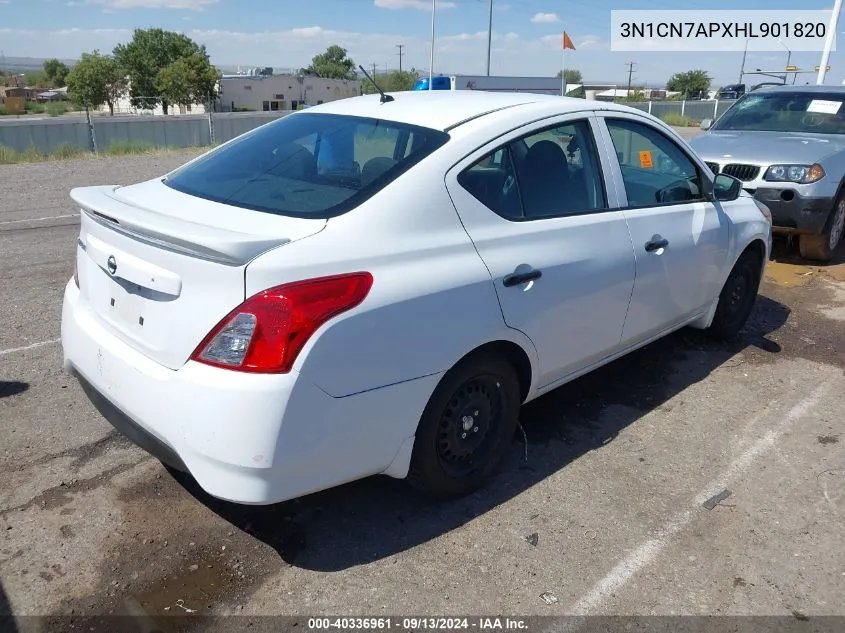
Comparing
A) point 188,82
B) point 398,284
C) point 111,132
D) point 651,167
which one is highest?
point 188,82

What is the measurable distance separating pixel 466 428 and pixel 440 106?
154 cm

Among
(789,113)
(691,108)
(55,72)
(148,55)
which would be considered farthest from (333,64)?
(789,113)

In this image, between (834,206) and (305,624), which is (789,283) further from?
(305,624)

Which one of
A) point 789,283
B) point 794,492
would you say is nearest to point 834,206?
point 789,283

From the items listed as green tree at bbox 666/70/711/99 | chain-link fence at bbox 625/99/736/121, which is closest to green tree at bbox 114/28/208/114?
green tree at bbox 666/70/711/99

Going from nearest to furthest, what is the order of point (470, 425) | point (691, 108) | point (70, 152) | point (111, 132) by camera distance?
point (470, 425) < point (70, 152) < point (111, 132) < point (691, 108)

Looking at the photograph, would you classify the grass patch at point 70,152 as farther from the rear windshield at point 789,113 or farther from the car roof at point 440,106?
the car roof at point 440,106

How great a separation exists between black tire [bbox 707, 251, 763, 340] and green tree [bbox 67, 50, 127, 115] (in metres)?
90.3

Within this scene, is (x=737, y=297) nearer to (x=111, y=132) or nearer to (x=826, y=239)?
(x=826, y=239)

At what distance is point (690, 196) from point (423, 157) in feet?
Answer: 7.15

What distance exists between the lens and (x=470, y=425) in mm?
3141

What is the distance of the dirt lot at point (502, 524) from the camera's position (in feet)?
8.67

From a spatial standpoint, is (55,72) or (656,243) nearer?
(656,243)

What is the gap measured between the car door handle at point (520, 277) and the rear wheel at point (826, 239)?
18.2ft
